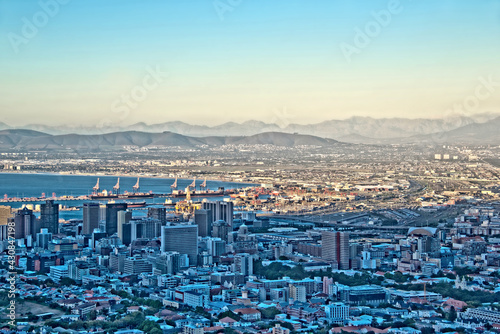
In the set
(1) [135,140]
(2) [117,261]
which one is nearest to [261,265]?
(2) [117,261]

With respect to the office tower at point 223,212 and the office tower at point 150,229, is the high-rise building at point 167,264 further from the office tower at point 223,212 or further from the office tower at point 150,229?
the office tower at point 223,212

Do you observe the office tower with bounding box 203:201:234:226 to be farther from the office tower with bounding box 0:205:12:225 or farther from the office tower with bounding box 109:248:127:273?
the office tower with bounding box 109:248:127:273

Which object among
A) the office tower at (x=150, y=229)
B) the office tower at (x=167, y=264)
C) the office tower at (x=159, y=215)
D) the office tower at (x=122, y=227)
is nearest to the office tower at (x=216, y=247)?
the office tower at (x=167, y=264)

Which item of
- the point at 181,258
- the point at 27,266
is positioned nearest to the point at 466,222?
the point at 181,258

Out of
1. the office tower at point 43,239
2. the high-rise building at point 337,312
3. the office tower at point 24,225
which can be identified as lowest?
the high-rise building at point 337,312

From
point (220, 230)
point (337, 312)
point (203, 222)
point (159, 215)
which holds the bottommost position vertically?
point (337, 312)

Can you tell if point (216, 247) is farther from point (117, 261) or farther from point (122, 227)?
point (122, 227)

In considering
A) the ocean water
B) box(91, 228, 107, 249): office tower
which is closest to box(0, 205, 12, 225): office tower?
box(91, 228, 107, 249): office tower
